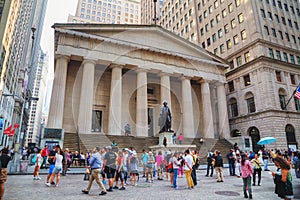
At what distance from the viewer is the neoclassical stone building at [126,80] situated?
23359mm

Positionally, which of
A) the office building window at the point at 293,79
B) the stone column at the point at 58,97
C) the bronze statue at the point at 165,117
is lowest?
the bronze statue at the point at 165,117

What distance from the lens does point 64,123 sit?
81.7 ft

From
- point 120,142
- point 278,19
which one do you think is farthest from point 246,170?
point 278,19

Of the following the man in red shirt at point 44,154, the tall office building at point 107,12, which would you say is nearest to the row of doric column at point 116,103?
the man in red shirt at point 44,154

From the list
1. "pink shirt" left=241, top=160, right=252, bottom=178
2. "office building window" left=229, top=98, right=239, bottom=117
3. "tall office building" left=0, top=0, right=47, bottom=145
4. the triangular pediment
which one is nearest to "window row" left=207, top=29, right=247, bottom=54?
the triangular pediment

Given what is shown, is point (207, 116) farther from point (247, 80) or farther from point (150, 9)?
point (150, 9)

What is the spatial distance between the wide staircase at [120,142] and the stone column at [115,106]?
5.48 ft

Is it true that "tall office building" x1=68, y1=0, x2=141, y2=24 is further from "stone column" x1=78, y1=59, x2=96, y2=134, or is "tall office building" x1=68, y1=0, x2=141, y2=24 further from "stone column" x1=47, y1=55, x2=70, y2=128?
"stone column" x1=78, y1=59, x2=96, y2=134

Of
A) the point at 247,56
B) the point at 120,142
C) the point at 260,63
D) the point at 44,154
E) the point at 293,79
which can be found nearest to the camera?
the point at 44,154

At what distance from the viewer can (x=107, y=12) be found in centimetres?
9638

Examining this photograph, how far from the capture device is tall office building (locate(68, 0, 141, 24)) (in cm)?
9021

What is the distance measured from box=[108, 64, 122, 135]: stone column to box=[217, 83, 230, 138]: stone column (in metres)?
15.4

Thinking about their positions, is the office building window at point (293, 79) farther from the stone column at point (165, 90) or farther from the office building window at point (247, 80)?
the stone column at point (165, 90)

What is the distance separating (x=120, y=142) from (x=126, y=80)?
11514mm
